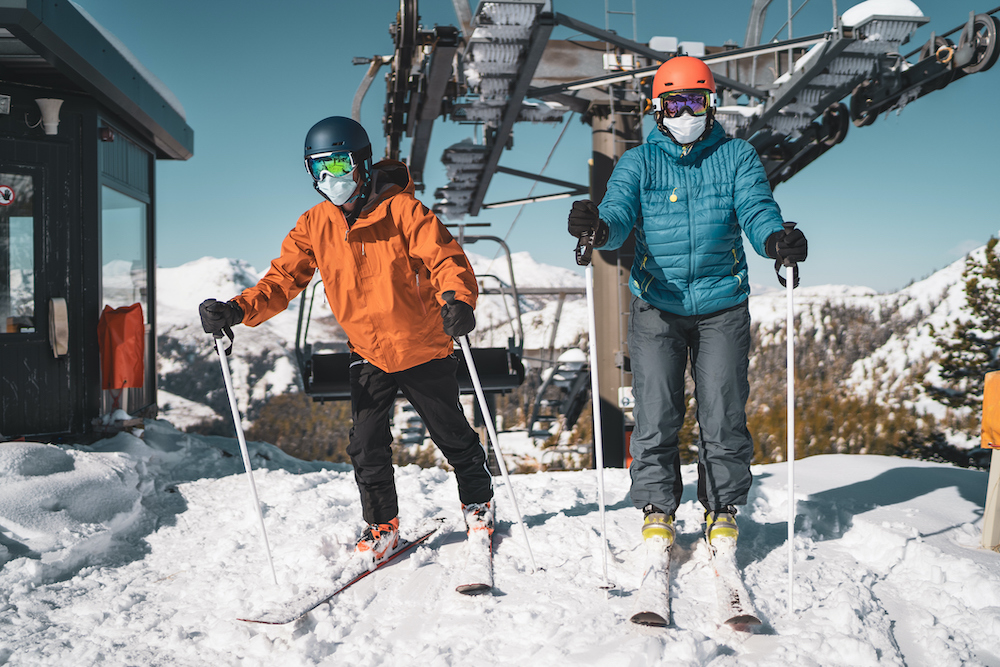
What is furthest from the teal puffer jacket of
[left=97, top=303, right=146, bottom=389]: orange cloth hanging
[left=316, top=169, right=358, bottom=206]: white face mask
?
[left=97, top=303, right=146, bottom=389]: orange cloth hanging

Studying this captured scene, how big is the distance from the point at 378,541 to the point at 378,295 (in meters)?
0.99

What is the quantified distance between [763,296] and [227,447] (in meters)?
73.3

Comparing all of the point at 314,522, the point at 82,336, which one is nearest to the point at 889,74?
the point at 314,522

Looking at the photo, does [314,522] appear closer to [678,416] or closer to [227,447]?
[678,416]

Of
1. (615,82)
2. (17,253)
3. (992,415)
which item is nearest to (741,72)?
(615,82)

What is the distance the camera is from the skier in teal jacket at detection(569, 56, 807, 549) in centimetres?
244

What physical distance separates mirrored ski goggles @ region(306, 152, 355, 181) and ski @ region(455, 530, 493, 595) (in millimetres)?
1499

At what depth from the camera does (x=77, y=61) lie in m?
4.67

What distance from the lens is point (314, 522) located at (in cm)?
332

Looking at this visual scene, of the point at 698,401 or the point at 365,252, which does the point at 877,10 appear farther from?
the point at 365,252

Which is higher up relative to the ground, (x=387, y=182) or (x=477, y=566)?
(x=387, y=182)

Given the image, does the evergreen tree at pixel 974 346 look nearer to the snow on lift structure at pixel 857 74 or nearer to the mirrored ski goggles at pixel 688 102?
the snow on lift structure at pixel 857 74

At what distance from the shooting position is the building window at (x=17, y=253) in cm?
497

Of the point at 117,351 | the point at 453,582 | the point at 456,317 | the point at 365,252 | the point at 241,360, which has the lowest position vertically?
the point at 241,360
